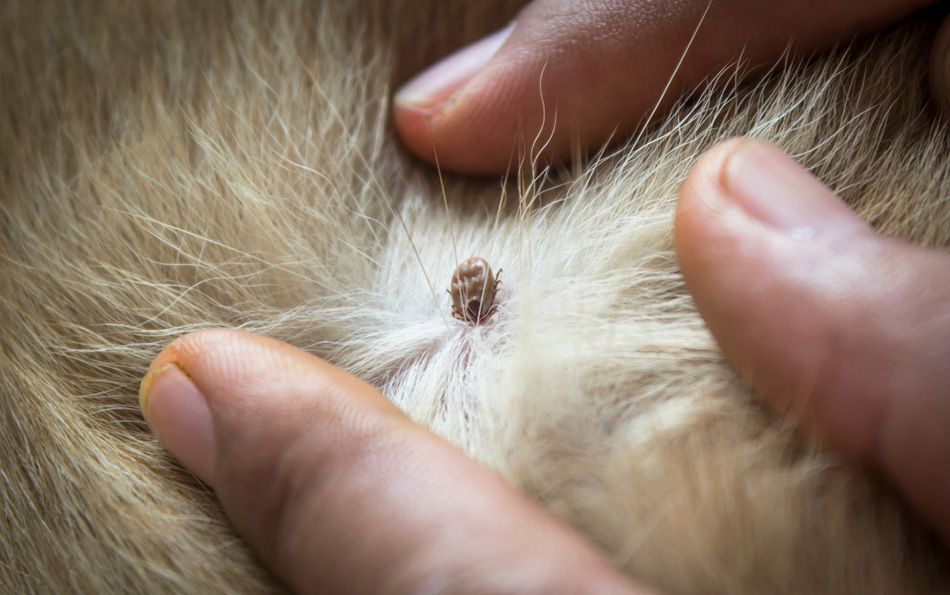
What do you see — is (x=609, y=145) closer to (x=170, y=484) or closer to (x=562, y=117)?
(x=562, y=117)

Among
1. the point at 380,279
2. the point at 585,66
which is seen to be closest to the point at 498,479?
the point at 380,279

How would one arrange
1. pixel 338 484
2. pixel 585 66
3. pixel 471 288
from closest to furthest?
pixel 338 484
pixel 471 288
pixel 585 66

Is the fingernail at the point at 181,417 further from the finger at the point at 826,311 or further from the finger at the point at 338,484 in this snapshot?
the finger at the point at 826,311

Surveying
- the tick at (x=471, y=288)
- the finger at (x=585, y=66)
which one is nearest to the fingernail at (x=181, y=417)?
the tick at (x=471, y=288)

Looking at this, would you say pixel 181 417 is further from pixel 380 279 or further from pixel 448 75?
pixel 448 75

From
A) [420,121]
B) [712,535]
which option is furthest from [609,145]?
[712,535]

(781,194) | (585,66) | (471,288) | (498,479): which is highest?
(585,66)

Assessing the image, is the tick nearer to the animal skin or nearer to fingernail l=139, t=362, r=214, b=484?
the animal skin
